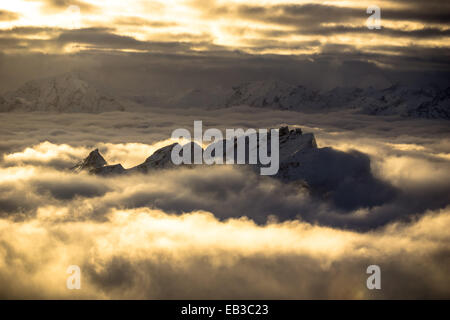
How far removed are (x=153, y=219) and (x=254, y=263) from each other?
204 ft

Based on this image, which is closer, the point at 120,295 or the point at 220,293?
the point at 220,293

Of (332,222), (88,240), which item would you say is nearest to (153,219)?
(88,240)

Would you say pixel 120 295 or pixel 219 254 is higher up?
pixel 219 254

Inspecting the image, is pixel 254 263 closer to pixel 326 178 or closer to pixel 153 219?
pixel 153 219

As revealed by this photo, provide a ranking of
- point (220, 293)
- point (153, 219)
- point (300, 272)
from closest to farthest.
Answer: point (220, 293), point (300, 272), point (153, 219)

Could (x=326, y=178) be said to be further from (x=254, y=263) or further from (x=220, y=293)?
(x=220, y=293)

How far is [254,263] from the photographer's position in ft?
383

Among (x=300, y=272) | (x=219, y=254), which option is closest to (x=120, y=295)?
(x=219, y=254)

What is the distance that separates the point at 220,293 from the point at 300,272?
26.4 meters

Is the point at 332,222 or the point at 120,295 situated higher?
the point at 332,222
